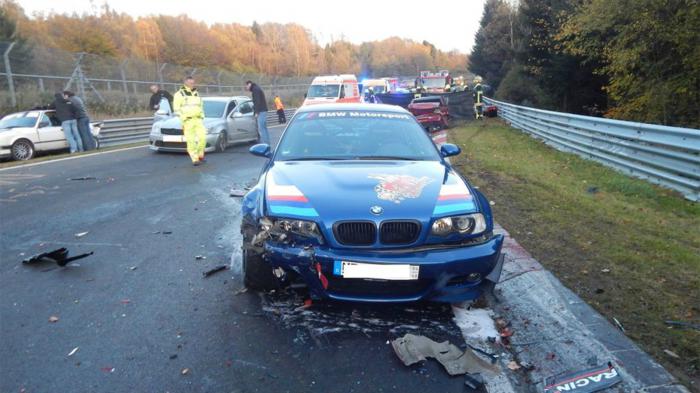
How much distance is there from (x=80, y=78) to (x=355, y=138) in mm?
21312

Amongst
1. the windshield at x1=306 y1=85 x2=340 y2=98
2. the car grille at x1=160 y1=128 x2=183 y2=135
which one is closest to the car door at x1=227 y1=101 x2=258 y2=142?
the car grille at x1=160 y1=128 x2=183 y2=135

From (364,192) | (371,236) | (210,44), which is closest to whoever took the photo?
(371,236)

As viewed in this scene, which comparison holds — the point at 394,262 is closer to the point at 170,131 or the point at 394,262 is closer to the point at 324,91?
the point at 170,131

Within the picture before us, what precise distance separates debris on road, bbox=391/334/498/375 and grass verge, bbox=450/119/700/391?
1.06 m

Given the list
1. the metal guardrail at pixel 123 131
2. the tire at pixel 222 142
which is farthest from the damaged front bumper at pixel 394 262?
the metal guardrail at pixel 123 131

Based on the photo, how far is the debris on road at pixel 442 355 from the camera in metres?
2.82

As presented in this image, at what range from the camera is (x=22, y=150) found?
44.3ft

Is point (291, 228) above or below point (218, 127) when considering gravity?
above

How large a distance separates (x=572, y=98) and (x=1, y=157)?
22524 mm

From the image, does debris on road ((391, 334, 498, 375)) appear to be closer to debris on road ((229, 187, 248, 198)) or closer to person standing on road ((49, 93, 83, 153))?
debris on road ((229, 187, 248, 198))

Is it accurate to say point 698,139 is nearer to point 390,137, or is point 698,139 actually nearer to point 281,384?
point 390,137

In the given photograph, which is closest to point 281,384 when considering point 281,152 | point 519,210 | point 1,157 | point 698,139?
point 281,152

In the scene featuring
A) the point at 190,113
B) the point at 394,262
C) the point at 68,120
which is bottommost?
the point at 394,262

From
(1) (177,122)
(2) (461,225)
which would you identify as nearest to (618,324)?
(2) (461,225)
